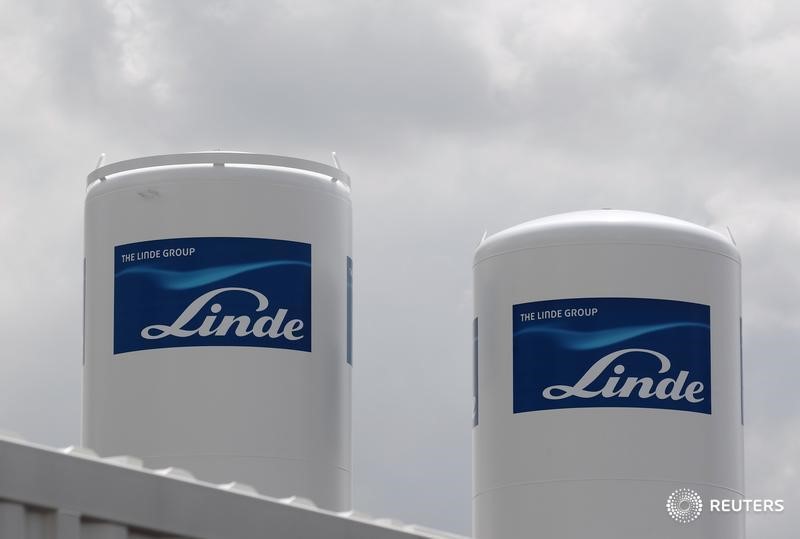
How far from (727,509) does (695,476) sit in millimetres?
607

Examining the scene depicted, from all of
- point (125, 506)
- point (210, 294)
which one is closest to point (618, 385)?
point (210, 294)

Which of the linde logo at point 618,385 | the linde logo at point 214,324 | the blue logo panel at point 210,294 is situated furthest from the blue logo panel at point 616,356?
the linde logo at point 214,324

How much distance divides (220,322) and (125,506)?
5.63 m

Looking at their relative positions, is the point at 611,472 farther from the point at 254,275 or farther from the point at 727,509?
the point at 254,275

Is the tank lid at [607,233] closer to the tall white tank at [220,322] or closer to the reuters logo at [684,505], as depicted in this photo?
the tall white tank at [220,322]

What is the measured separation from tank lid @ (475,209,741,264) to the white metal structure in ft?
20.2

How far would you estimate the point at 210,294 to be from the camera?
18.1 m

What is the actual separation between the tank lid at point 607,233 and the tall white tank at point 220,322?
1980 millimetres

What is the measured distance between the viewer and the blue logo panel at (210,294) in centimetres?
1817

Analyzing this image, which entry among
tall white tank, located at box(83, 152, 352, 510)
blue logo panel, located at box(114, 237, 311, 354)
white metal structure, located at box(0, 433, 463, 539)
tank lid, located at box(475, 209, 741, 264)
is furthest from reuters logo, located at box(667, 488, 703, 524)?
white metal structure, located at box(0, 433, 463, 539)

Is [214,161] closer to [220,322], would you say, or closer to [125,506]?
[220,322]

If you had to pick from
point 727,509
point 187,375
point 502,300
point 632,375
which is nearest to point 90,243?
point 187,375

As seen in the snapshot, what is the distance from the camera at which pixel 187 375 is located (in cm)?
1822

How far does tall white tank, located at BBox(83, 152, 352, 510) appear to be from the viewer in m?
18.2
